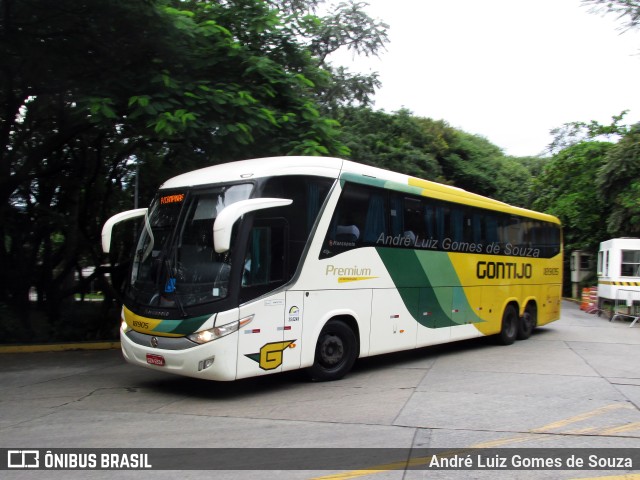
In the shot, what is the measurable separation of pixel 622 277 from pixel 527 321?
811 cm

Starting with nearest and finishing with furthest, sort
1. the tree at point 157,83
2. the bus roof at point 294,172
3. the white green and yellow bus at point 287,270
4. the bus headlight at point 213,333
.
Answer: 1. the bus headlight at point 213,333
2. the white green and yellow bus at point 287,270
3. the bus roof at point 294,172
4. the tree at point 157,83

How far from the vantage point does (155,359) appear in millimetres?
7363

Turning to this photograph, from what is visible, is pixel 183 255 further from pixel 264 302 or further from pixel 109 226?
pixel 109 226

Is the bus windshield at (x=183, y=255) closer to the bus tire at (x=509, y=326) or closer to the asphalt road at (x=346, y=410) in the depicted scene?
the asphalt road at (x=346, y=410)

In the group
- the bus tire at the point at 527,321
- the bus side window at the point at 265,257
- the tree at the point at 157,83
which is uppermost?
the tree at the point at 157,83

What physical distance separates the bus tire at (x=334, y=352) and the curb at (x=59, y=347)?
593 centimetres

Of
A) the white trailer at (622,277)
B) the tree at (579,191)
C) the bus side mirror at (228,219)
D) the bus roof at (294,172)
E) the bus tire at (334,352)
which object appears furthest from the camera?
the tree at (579,191)

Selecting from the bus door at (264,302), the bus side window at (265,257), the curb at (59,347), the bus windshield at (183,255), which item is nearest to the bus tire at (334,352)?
the bus door at (264,302)

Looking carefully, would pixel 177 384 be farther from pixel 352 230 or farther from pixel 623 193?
pixel 623 193

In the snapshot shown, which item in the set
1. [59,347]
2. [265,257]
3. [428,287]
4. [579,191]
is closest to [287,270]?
[265,257]

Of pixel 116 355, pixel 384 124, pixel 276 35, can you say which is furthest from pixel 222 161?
pixel 384 124

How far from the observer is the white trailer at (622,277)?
60.4ft

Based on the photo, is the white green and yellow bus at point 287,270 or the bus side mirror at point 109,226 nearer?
the white green and yellow bus at point 287,270

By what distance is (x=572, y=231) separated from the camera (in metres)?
30.7
